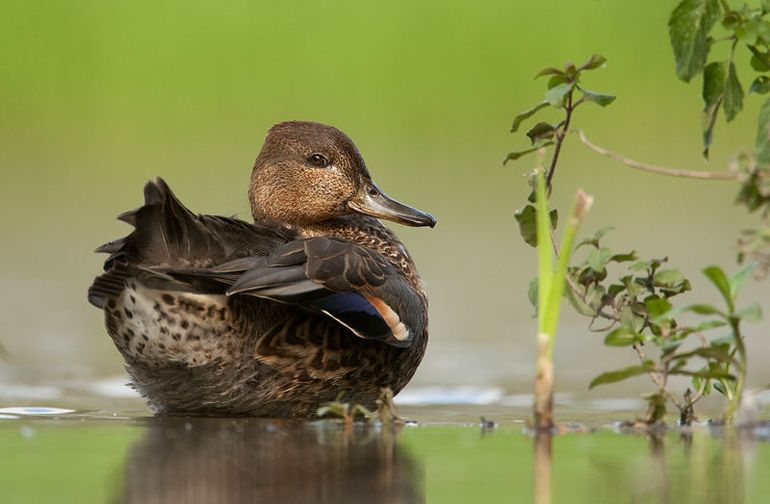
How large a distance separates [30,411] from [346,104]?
836 cm

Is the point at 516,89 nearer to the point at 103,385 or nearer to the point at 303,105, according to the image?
the point at 303,105

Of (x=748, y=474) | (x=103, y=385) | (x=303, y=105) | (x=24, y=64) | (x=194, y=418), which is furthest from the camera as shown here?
(x=24, y=64)

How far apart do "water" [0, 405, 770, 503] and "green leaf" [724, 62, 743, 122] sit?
1.02 m

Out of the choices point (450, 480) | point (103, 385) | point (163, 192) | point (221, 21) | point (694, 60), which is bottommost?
point (450, 480)

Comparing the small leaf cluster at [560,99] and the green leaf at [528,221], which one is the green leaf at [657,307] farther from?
the small leaf cluster at [560,99]

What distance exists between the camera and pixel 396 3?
49.7ft

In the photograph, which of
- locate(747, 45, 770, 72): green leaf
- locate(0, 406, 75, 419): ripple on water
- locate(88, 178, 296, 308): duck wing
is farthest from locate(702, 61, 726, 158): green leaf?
locate(0, 406, 75, 419): ripple on water

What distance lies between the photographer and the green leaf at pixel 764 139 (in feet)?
15.5

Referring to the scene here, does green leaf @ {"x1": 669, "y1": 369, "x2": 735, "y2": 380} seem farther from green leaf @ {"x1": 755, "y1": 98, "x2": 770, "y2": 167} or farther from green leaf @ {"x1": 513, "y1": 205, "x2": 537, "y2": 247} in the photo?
green leaf @ {"x1": 513, "y1": 205, "x2": 537, "y2": 247}

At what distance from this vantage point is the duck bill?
6793 mm

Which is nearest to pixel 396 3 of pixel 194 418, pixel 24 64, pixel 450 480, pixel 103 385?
pixel 24 64

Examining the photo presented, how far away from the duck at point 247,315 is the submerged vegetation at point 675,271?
2.05 feet

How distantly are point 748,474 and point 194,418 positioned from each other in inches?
92.3

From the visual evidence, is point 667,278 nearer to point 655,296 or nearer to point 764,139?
point 655,296
